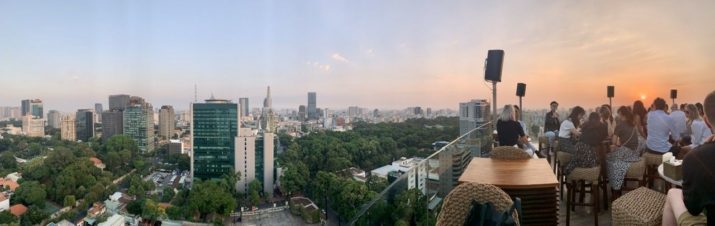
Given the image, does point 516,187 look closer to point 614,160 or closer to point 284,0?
point 614,160

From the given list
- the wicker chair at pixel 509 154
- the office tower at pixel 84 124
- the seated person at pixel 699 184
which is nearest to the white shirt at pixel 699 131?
the wicker chair at pixel 509 154

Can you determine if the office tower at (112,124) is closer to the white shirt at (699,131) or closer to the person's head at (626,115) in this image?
the person's head at (626,115)

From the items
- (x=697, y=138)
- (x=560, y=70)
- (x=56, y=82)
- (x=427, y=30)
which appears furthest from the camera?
(x=56, y=82)

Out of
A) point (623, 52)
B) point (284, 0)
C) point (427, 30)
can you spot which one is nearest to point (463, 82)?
point (427, 30)

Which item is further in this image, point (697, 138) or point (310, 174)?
point (310, 174)

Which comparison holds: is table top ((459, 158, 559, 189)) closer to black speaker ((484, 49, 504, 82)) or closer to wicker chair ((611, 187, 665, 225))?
wicker chair ((611, 187, 665, 225))

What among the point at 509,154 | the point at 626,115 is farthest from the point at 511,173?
the point at 626,115
